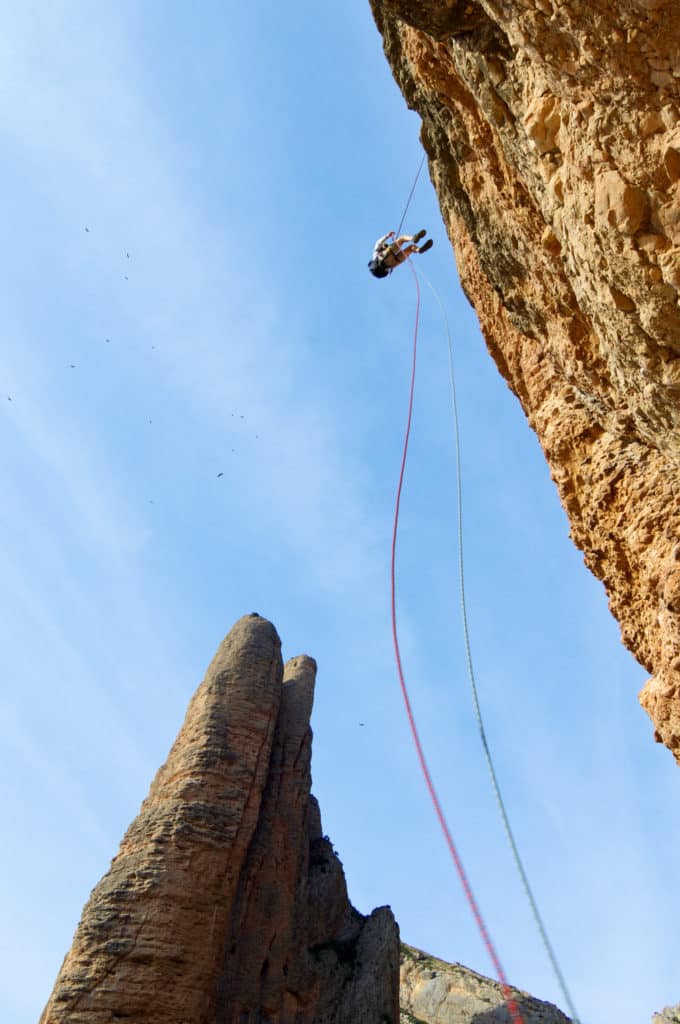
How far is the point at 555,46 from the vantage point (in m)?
5.98

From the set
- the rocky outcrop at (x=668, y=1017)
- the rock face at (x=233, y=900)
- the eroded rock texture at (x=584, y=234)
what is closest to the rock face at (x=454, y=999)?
the rock face at (x=233, y=900)

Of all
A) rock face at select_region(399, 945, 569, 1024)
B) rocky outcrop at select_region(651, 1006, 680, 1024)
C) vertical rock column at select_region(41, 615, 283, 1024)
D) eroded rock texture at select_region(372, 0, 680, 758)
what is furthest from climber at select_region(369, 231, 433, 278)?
rocky outcrop at select_region(651, 1006, 680, 1024)

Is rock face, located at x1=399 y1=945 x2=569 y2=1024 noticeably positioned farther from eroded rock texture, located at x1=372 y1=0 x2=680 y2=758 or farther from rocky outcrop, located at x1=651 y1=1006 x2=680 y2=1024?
eroded rock texture, located at x1=372 y1=0 x2=680 y2=758

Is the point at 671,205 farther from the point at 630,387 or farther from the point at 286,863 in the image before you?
the point at 286,863

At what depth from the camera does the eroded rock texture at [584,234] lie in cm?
570

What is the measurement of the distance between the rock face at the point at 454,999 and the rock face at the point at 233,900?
5.87 meters

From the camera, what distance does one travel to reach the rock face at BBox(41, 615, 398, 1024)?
18.0m

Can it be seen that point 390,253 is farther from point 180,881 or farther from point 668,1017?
point 668,1017

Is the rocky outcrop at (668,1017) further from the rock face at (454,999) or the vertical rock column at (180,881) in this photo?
the vertical rock column at (180,881)

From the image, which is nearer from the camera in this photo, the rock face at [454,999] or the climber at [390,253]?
the climber at [390,253]

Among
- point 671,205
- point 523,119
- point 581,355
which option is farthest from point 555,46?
point 581,355

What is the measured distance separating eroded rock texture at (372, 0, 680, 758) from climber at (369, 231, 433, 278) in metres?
5.40

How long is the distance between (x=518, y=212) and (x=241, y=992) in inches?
764

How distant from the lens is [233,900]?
68.2 ft
